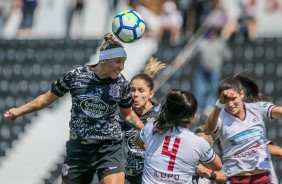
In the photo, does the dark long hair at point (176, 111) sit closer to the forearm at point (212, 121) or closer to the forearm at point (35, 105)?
the forearm at point (212, 121)

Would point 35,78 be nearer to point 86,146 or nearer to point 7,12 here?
point 7,12

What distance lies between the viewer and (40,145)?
17.3 meters

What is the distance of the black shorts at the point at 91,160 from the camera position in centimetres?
860

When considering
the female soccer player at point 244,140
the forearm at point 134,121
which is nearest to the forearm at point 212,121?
the female soccer player at point 244,140

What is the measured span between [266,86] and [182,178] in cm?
961

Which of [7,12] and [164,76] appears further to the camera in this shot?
[7,12]

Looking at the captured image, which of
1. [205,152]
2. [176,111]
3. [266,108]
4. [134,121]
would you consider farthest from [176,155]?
[266,108]

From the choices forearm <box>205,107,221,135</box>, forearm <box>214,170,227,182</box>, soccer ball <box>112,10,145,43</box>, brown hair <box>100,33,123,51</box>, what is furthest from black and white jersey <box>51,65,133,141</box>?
forearm <box>214,170,227,182</box>

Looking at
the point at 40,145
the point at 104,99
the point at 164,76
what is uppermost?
the point at 104,99

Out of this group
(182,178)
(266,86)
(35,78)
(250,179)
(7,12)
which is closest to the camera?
(182,178)

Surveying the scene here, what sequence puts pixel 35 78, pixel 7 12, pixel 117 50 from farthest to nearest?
1. pixel 7 12
2. pixel 35 78
3. pixel 117 50

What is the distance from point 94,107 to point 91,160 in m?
0.52

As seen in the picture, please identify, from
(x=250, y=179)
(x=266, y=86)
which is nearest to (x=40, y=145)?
(x=266, y=86)

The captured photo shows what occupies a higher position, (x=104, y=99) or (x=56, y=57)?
(x=104, y=99)
